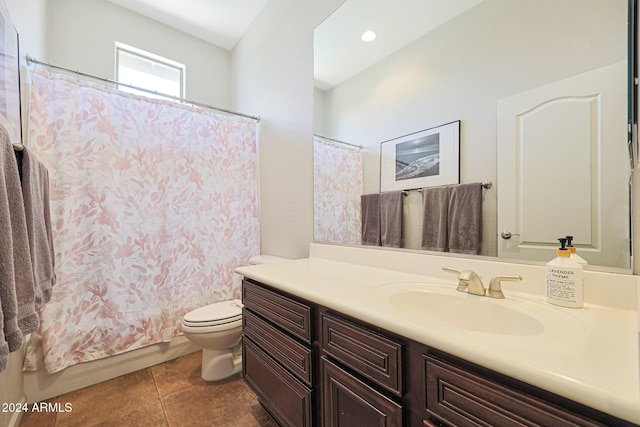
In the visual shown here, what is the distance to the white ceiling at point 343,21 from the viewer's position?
1.22 meters

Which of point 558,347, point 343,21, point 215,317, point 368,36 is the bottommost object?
point 215,317

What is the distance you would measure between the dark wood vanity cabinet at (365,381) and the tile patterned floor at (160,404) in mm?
333

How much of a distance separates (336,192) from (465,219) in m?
0.79

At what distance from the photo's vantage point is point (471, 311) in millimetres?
890

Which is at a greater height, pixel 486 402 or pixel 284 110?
pixel 284 110

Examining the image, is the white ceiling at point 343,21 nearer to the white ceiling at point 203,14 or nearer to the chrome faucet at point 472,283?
the white ceiling at point 203,14

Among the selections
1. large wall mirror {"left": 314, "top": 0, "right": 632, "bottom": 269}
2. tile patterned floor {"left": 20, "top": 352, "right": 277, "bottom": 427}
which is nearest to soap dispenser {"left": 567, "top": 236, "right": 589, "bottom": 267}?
large wall mirror {"left": 314, "top": 0, "right": 632, "bottom": 269}

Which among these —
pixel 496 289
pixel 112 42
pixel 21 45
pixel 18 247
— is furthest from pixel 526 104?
pixel 112 42

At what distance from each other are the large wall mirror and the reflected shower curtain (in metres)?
0.32

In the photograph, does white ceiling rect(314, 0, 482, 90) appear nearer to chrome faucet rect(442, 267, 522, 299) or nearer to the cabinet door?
chrome faucet rect(442, 267, 522, 299)


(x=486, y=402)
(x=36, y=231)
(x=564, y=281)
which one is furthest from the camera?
(x=36, y=231)

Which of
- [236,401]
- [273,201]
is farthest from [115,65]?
[236,401]

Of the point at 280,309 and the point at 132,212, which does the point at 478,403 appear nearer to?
the point at 280,309

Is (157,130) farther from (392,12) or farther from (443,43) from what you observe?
(443,43)
